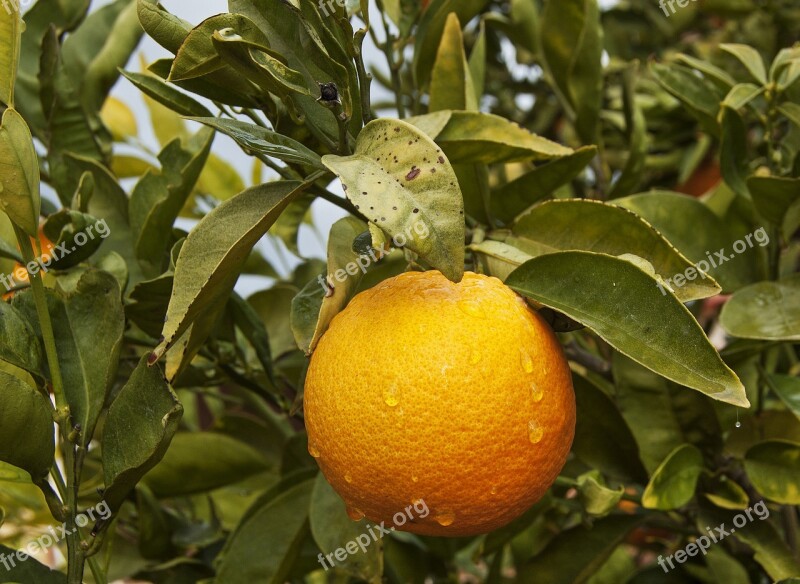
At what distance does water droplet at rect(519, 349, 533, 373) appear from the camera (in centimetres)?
60

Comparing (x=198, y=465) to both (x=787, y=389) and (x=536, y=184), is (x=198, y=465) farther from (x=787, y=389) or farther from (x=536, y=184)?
(x=787, y=389)

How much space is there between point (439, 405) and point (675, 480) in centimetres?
36

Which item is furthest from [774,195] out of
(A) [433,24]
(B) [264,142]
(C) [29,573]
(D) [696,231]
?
(C) [29,573]

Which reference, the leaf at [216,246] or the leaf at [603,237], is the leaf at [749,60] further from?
the leaf at [216,246]

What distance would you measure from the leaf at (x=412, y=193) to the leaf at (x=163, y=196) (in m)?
0.30

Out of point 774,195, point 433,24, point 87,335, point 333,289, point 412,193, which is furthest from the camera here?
point 433,24

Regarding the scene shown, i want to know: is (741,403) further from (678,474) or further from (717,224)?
(717,224)

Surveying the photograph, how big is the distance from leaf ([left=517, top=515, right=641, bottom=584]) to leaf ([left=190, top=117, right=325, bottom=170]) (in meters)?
0.53

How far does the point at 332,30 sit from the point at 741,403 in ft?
1.29

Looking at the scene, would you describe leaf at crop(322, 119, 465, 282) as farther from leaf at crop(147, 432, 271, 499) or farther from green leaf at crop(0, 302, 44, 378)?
leaf at crop(147, 432, 271, 499)

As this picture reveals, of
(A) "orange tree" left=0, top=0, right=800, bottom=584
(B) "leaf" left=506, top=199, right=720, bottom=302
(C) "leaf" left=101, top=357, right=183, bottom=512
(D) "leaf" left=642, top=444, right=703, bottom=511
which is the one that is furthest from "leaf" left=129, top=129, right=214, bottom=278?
(D) "leaf" left=642, top=444, right=703, bottom=511

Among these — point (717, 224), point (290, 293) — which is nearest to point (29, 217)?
point (290, 293)

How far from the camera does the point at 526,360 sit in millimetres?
607

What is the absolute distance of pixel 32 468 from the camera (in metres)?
0.68
